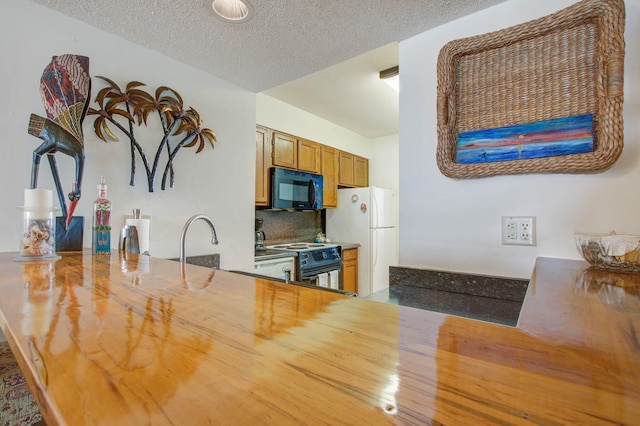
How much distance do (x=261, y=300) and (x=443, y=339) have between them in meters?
0.33

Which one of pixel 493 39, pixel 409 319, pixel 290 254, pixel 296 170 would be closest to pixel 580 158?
pixel 493 39

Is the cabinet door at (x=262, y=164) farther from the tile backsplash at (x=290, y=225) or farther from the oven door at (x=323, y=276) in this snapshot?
the oven door at (x=323, y=276)

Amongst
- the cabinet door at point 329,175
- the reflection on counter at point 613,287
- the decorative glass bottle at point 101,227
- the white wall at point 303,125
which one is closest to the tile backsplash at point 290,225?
the cabinet door at point 329,175

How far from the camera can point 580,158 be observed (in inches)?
44.8

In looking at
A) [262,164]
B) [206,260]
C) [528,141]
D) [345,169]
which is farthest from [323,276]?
[528,141]

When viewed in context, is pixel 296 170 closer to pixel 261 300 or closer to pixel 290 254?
pixel 290 254

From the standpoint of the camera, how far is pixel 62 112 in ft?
4.03

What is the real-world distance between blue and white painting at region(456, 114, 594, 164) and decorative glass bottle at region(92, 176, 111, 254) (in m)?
1.55

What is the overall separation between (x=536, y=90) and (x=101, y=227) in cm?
185

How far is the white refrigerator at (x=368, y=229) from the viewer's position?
3613 mm

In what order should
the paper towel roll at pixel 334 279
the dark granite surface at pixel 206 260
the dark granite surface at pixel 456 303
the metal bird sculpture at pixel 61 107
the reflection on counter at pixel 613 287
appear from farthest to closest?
the paper towel roll at pixel 334 279
the dark granite surface at pixel 206 260
the metal bird sculpture at pixel 61 107
the dark granite surface at pixel 456 303
the reflection on counter at pixel 613 287

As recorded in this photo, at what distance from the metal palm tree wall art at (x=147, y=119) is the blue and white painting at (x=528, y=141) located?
1418 mm

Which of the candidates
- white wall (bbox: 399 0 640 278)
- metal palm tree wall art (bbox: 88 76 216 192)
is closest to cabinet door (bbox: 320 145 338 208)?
metal palm tree wall art (bbox: 88 76 216 192)

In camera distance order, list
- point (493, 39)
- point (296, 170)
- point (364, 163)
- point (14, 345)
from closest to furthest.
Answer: point (14, 345)
point (493, 39)
point (296, 170)
point (364, 163)
